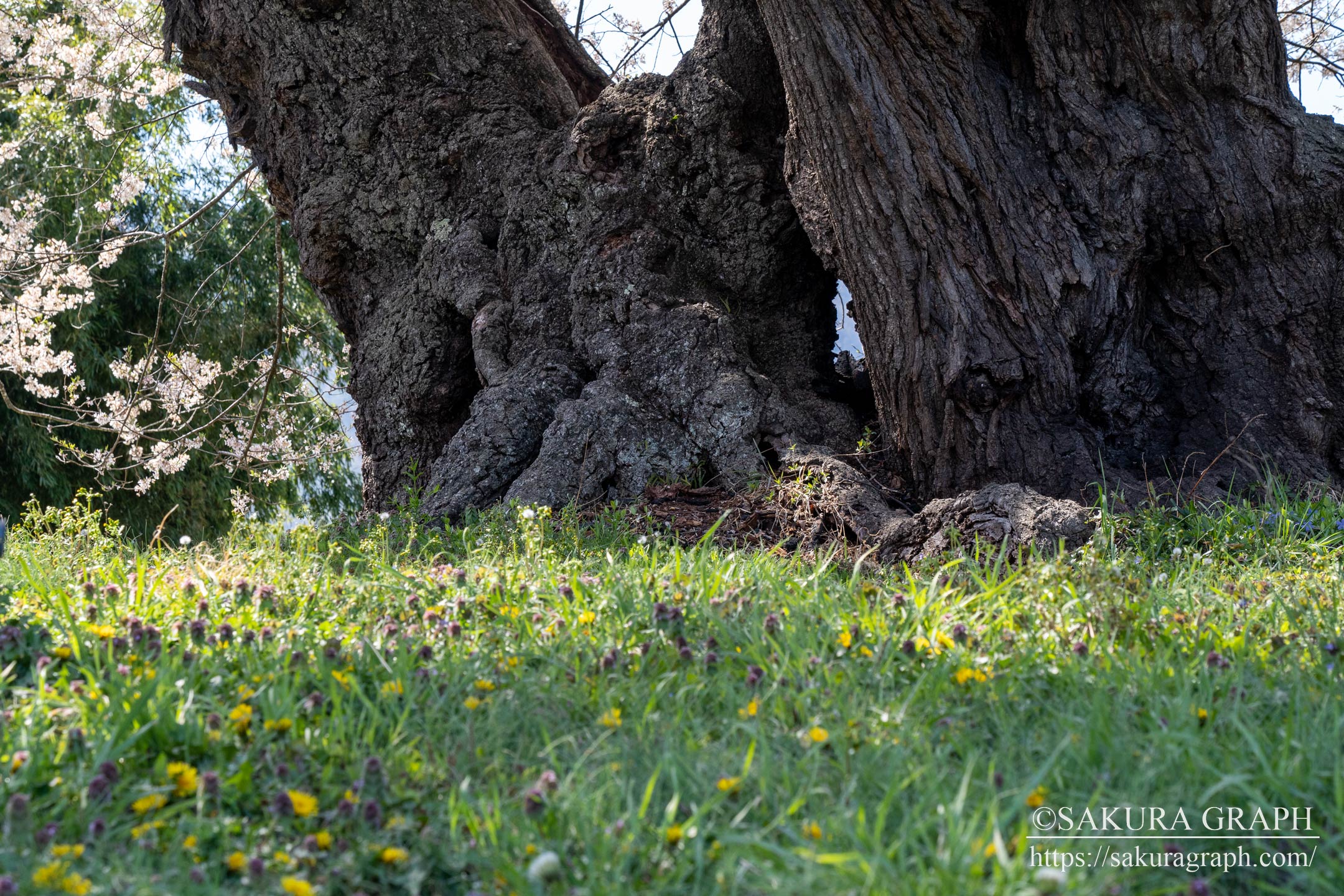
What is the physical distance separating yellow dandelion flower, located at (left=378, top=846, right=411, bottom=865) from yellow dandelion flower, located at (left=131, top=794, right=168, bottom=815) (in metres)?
0.46

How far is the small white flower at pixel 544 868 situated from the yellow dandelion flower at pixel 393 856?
271mm

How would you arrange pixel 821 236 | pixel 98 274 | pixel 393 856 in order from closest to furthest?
pixel 393 856 → pixel 821 236 → pixel 98 274

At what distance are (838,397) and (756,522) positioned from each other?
3.99ft

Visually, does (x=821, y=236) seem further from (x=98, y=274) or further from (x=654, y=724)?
(x=98, y=274)

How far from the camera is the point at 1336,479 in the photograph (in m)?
4.44

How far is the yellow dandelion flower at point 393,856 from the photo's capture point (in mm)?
1860

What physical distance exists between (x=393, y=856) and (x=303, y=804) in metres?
0.22

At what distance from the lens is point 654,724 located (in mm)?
2305

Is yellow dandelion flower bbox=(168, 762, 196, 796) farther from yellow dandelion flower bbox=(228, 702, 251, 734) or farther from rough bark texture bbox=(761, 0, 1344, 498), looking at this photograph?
rough bark texture bbox=(761, 0, 1344, 498)

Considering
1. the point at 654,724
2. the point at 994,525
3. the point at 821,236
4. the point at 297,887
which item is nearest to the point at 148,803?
the point at 297,887

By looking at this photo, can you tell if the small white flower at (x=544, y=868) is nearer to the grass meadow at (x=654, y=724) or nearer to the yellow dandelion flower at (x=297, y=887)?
the grass meadow at (x=654, y=724)

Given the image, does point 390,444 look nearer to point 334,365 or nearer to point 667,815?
point 667,815

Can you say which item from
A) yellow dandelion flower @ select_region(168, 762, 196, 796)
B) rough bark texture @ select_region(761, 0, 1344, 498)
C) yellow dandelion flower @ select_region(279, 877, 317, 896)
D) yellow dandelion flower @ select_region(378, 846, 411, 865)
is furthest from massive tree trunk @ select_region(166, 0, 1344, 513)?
yellow dandelion flower @ select_region(279, 877, 317, 896)

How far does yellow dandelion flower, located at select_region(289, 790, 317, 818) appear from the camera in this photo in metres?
1.95
